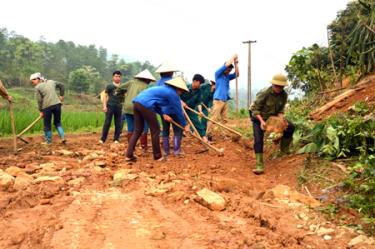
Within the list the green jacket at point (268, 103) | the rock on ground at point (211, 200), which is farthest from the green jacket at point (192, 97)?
the rock on ground at point (211, 200)

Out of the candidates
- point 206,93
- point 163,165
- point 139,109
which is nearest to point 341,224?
point 163,165

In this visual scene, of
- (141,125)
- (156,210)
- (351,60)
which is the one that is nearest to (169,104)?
(141,125)

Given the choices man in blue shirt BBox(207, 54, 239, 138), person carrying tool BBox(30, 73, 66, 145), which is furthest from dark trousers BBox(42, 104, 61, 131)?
man in blue shirt BBox(207, 54, 239, 138)

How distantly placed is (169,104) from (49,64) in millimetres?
35525

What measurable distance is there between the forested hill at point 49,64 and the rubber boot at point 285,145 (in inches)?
1141

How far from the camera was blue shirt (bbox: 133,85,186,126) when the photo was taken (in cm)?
555

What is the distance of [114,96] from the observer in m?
7.62

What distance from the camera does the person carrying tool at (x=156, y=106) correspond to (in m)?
5.55

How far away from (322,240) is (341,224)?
0.35 metres

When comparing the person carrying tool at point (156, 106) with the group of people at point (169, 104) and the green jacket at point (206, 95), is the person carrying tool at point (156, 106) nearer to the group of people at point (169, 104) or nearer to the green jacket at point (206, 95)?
the group of people at point (169, 104)

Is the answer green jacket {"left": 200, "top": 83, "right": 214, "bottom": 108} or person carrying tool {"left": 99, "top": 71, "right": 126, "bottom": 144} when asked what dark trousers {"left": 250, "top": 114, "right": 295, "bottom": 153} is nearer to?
green jacket {"left": 200, "top": 83, "right": 214, "bottom": 108}

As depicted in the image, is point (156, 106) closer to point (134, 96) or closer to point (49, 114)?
point (134, 96)

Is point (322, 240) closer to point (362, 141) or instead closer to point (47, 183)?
point (362, 141)

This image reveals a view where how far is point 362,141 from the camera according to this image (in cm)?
446
